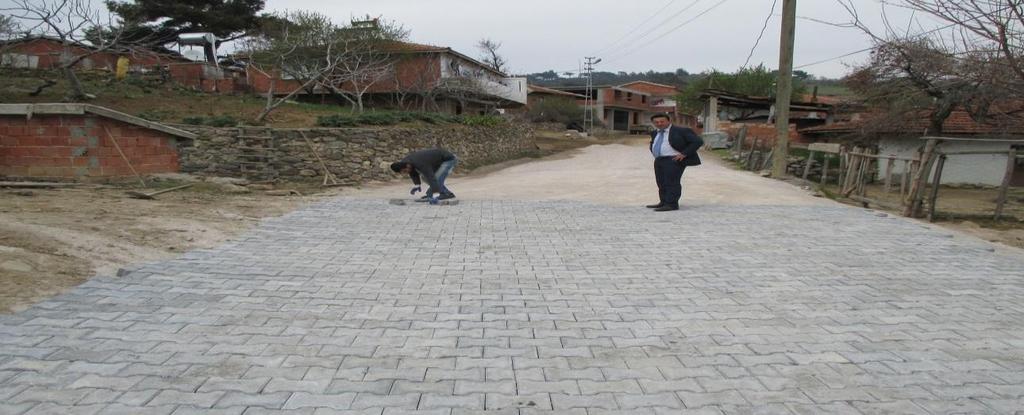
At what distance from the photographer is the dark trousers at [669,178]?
8773mm

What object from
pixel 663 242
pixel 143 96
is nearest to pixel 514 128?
pixel 143 96

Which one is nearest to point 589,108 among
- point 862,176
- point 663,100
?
point 663,100

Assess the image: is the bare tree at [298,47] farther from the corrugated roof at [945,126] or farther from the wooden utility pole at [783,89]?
the corrugated roof at [945,126]

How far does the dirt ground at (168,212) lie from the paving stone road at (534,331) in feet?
1.38

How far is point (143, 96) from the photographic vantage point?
1658 centimetres

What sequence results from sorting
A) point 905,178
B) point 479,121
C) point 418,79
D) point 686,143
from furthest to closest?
1. point 418,79
2. point 479,121
3. point 905,178
4. point 686,143

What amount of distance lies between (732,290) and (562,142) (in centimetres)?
3102

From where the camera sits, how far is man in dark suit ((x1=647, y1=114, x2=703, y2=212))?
28.4 ft

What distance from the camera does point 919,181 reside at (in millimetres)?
8844

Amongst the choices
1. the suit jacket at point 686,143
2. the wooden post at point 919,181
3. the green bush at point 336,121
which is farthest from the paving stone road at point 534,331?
the green bush at point 336,121

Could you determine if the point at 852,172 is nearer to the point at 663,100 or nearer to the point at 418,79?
the point at 418,79

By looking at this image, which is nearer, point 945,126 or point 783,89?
point 783,89

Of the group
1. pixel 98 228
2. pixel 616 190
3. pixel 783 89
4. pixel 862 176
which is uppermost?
pixel 783 89

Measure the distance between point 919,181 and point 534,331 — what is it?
8.02 m
